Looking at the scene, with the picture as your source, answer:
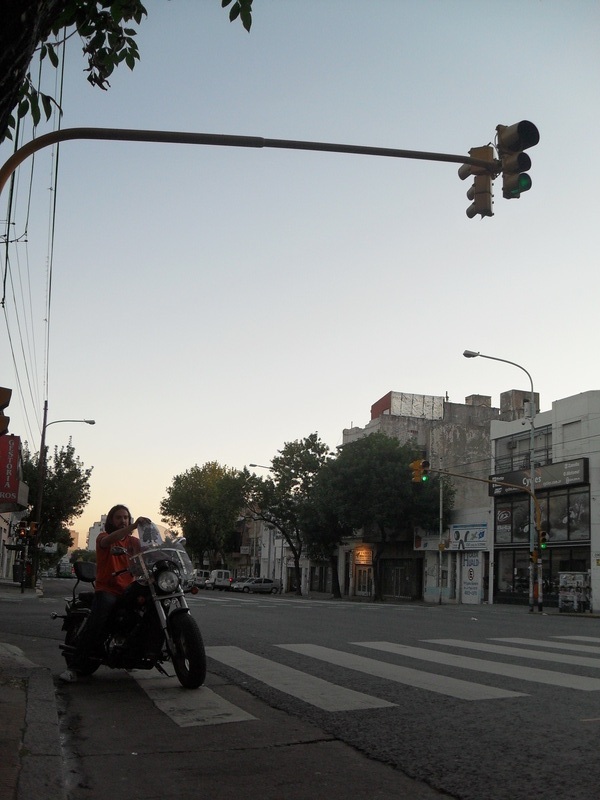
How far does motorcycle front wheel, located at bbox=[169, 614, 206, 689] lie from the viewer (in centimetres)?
641

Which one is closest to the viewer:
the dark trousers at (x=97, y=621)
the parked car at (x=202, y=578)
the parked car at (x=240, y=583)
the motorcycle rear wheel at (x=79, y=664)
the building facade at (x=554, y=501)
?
the dark trousers at (x=97, y=621)

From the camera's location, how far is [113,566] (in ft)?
23.0

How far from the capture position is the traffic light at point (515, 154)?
893 cm

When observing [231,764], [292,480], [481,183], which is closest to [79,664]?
[231,764]

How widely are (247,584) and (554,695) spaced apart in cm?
6039

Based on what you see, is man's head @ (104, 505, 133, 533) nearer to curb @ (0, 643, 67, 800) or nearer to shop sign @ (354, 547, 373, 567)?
curb @ (0, 643, 67, 800)

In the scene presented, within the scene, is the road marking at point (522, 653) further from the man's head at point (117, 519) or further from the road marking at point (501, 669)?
the man's head at point (117, 519)

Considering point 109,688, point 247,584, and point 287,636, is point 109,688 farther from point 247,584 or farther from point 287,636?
point 247,584

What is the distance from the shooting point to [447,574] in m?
47.9

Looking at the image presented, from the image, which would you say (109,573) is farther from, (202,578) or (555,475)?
(202,578)

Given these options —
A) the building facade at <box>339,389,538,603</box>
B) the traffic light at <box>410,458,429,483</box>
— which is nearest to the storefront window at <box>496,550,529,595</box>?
the building facade at <box>339,389,538,603</box>

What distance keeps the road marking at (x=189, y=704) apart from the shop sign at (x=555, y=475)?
99.6 ft

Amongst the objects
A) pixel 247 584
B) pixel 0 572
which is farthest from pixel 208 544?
pixel 0 572

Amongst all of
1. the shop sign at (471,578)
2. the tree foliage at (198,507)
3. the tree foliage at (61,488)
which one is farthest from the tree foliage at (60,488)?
the tree foliage at (198,507)
